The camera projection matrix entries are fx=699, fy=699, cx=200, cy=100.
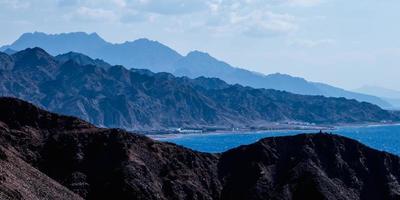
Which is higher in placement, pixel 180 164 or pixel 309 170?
pixel 180 164

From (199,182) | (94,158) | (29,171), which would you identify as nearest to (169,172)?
(199,182)

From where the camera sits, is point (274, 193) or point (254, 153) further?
point (254, 153)

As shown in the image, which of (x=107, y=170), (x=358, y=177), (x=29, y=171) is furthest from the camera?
(x=358, y=177)

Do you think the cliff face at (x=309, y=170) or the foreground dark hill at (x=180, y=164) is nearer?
the foreground dark hill at (x=180, y=164)

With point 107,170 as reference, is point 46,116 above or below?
above

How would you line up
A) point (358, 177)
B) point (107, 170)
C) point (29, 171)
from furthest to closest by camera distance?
point (358, 177) < point (107, 170) < point (29, 171)

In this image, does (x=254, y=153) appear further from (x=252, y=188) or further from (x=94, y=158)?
(x=94, y=158)

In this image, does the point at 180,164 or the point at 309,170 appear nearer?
the point at 309,170

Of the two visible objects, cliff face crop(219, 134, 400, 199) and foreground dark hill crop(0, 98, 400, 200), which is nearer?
foreground dark hill crop(0, 98, 400, 200)
